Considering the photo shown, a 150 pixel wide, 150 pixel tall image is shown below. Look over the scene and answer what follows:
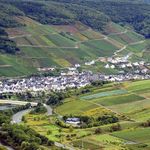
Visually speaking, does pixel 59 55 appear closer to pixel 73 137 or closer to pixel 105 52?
pixel 105 52

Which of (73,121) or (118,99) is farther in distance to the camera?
(118,99)

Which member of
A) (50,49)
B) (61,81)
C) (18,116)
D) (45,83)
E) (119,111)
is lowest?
(61,81)

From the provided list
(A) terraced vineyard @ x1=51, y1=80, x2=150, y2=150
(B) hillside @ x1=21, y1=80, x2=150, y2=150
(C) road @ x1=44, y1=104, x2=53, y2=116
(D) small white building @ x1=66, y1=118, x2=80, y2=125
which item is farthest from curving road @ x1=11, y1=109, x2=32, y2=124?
(D) small white building @ x1=66, y1=118, x2=80, y2=125

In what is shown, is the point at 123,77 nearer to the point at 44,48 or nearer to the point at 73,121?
the point at 44,48

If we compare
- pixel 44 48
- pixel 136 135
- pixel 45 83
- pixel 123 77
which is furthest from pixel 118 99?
pixel 44 48

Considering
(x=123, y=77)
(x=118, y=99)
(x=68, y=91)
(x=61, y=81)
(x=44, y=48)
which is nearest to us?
(x=118, y=99)

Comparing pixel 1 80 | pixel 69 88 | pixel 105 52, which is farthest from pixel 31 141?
pixel 105 52

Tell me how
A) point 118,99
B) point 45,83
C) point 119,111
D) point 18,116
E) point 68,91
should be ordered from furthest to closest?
point 45,83, point 68,91, point 118,99, point 18,116, point 119,111

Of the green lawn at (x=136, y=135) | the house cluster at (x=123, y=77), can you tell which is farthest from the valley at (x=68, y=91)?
the house cluster at (x=123, y=77)

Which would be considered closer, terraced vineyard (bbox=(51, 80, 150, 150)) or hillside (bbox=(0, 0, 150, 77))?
terraced vineyard (bbox=(51, 80, 150, 150))

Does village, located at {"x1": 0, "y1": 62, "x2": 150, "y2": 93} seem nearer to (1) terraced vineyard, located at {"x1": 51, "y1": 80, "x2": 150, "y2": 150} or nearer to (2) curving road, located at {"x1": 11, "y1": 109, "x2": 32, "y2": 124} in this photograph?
(1) terraced vineyard, located at {"x1": 51, "y1": 80, "x2": 150, "y2": 150}

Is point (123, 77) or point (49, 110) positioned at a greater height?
point (49, 110)

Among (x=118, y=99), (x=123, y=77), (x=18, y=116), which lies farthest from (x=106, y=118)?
(x=123, y=77)
